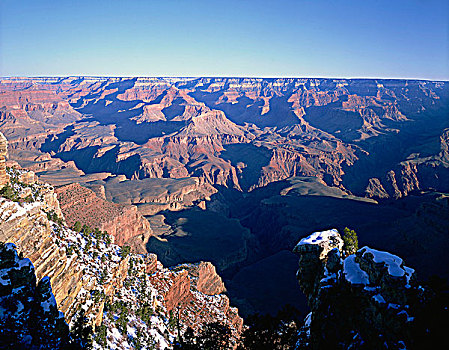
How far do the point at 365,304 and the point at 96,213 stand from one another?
63364 mm

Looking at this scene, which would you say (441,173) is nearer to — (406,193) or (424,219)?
(406,193)

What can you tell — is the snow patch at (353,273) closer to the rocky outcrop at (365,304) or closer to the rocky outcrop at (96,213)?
the rocky outcrop at (365,304)

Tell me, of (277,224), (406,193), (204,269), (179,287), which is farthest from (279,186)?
(179,287)

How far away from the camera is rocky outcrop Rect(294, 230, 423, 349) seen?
14648 mm

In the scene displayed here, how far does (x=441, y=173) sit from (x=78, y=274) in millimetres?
190922

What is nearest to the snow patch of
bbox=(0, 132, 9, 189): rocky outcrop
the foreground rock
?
the foreground rock

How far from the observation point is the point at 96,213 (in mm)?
68750

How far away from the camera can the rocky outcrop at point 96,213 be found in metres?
63.1

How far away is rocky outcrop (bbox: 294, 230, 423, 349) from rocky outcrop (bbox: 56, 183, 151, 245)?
51998 millimetres

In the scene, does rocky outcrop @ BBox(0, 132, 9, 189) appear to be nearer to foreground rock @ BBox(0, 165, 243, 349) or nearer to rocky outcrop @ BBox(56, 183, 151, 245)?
foreground rock @ BBox(0, 165, 243, 349)

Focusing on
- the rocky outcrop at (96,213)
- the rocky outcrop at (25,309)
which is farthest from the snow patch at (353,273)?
the rocky outcrop at (96,213)

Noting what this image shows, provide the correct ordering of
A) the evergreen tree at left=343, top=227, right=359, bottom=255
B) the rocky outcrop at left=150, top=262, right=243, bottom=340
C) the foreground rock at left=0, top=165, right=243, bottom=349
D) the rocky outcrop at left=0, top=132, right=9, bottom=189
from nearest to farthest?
the foreground rock at left=0, top=165, right=243, bottom=349, the rocky outcrop at left=0, top=132, right=9, bottom=189, the evergreen tree at left=343, top=227, right=359, bottom=255, the rocky outcrop at left=150, top=262, right=243, bottom=340

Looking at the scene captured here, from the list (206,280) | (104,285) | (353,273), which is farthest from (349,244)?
(206,280)

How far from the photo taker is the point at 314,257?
2366 centimetres
